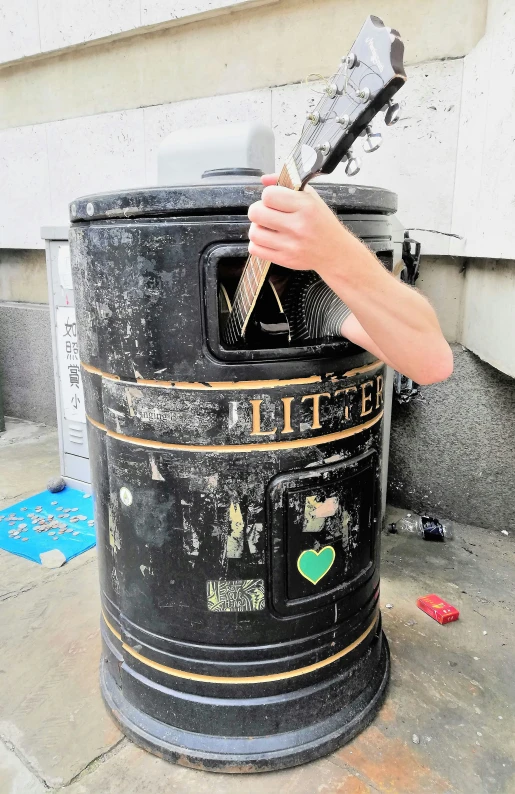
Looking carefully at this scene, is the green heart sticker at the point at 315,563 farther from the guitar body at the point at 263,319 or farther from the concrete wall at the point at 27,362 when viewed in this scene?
the concrete wall at the point at 27,362

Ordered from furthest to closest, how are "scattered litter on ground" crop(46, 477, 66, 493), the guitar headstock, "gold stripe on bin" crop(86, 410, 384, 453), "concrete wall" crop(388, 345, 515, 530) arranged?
"scattered litter on ground" crop(46, 477, 66, 493)
"concrete wall" crop(388, 345, 515, 530)
"gold stripe on bin" crop(86, 410, 384, 453)
the guitar headstock

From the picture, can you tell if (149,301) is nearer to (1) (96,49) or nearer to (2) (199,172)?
(2) (199,172)

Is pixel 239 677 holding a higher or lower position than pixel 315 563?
lower

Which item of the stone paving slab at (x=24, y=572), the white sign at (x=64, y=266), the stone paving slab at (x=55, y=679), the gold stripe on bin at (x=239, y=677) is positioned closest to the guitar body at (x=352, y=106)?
the gold stripe on bin at (x=239, y=677)

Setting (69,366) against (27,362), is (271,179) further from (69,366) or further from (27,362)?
(27,362)

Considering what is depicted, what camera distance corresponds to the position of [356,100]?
881 mm

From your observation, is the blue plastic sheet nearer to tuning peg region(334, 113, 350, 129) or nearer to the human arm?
the human arm

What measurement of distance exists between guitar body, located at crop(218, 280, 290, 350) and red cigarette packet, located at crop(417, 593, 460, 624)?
4.69 feet

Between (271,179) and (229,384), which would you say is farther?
(229,384)

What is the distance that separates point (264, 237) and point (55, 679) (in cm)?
182

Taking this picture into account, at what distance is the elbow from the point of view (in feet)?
3.99

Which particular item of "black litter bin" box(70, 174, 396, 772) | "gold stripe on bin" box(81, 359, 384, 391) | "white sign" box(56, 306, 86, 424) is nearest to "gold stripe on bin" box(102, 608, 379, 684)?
"black litter bin" box(70, 174, 396, 772)

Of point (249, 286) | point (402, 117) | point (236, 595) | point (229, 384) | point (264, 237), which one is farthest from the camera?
point (402, 117)

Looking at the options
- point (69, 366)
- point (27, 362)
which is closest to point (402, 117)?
point (69, 366)
